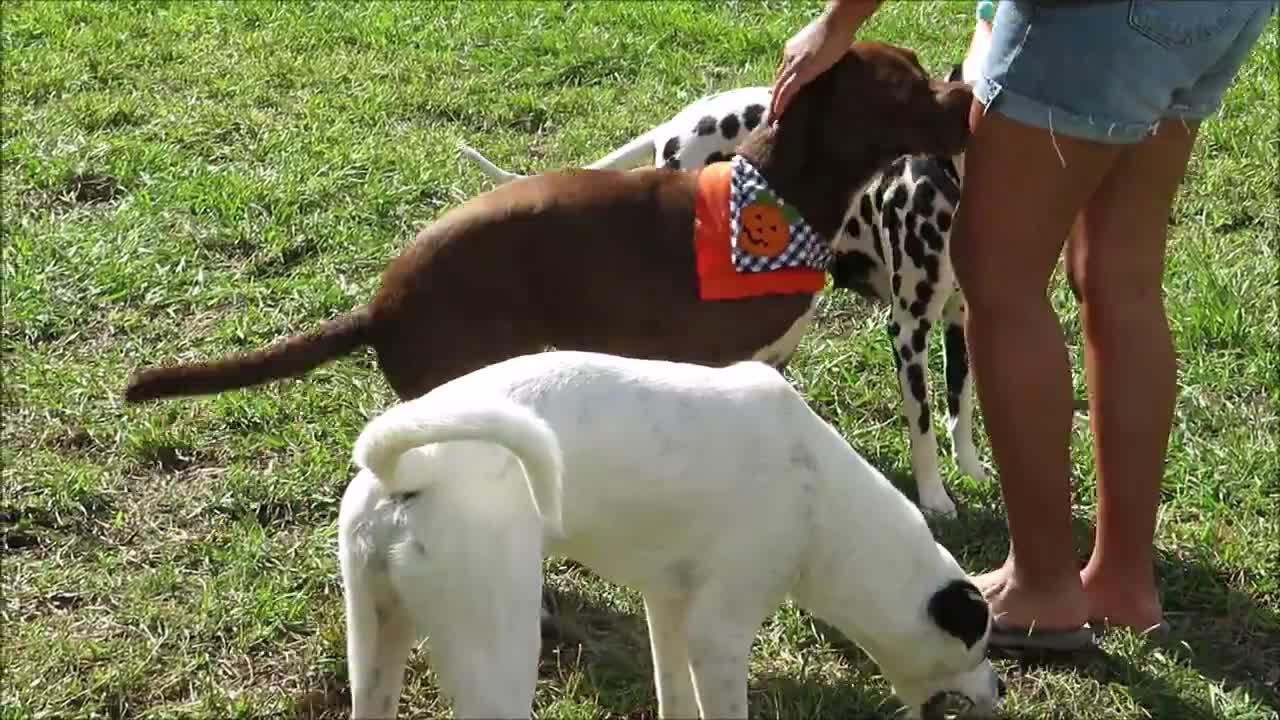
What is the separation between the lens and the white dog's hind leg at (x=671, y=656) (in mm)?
3074

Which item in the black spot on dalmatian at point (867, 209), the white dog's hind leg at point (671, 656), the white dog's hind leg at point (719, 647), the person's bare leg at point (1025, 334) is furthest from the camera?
the black spot on dalmatian at point (867, 209)

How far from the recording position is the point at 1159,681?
364 centimetres

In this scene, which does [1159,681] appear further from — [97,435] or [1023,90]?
[97,435]

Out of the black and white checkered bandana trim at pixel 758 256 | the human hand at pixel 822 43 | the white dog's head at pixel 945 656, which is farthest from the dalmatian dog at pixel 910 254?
the white dog's head at pixel 945 656

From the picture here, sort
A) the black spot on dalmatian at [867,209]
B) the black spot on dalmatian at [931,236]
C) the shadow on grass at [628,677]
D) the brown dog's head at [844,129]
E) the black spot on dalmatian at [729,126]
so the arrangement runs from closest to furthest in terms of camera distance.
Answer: the shadow on grass at [628,677], the brown dog's head at [844,129], the black spot on dalmatian at [931,236], the black spot on dalmatian at [867,209], the black spot on dalmatian at [729,126]

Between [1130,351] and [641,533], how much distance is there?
53.7 inches

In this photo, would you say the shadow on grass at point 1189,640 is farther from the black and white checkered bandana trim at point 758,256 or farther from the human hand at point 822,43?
the human hand at point 822,43

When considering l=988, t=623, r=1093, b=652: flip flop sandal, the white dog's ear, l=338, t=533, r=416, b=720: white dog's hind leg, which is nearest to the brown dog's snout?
l=988, t=623, r=1093, b=652: flip flop sandal

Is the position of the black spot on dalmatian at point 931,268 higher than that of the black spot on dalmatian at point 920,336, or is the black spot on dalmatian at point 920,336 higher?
the black spot on dalmatian at point 931,268

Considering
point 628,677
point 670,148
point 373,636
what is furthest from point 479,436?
point 670,148

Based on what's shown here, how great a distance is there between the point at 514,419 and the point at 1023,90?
55.1 inches

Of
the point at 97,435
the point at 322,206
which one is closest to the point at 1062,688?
the point at 97,435

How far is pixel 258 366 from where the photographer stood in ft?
11.6

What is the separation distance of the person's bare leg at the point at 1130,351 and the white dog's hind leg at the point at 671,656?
1.15 m
